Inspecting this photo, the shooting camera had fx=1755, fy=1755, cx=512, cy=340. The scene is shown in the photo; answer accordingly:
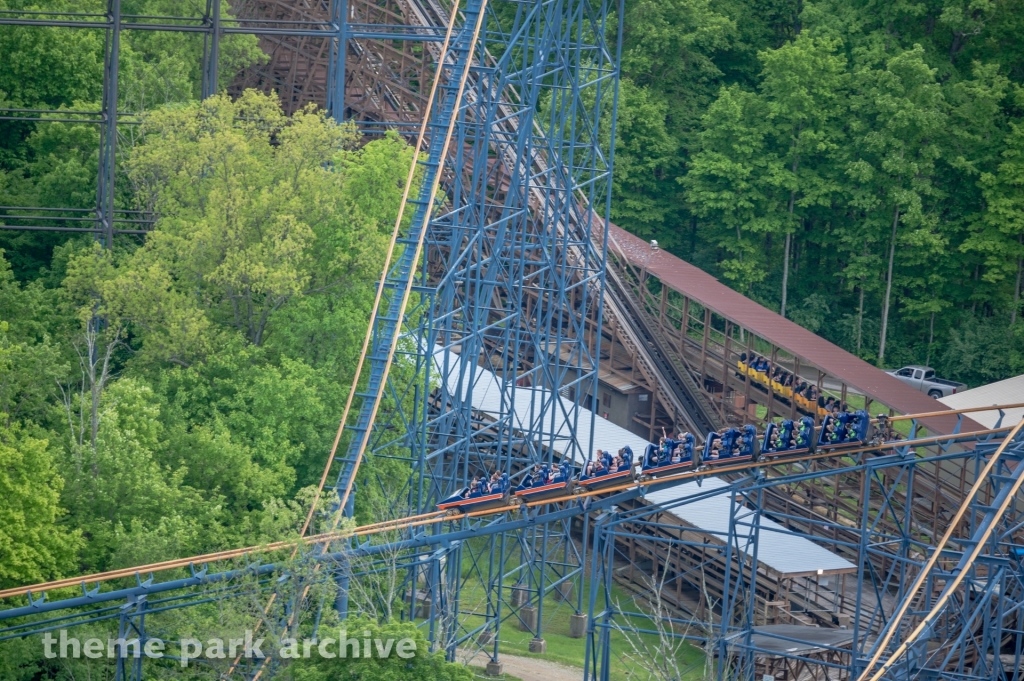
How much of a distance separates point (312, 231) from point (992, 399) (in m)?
18.2

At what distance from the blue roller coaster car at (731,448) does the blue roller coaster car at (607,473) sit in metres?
1.37

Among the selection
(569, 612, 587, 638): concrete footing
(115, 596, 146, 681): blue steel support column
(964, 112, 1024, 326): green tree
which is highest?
(964, 112, 1024, 326): green tree

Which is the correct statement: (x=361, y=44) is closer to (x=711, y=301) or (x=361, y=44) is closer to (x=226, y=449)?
(x=711, y=301)

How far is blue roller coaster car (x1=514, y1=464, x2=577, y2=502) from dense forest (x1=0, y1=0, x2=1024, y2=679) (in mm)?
4316

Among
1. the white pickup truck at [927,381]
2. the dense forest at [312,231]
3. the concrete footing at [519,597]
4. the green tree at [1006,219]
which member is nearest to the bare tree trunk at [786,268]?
the dense forest at [312,231]

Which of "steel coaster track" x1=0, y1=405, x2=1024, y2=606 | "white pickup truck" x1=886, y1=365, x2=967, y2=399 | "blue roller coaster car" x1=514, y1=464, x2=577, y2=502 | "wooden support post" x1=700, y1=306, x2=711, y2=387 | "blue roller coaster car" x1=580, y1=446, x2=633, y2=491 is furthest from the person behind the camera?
"white pickup truck" x1=886, y1=365, x2=967, y2=399

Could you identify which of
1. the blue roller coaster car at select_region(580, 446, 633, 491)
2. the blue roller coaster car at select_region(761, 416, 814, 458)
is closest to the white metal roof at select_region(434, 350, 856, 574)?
the blue roller coaster car at select_region(761, 416, 814, 458)

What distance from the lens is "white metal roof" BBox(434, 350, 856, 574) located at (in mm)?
37312

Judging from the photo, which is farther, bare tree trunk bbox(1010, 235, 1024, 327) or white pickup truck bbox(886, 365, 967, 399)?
bare tree trunk bbox(1010, 235, 1024, 327)

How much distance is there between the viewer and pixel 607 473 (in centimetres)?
3222

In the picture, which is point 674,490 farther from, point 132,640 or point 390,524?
point 132,640

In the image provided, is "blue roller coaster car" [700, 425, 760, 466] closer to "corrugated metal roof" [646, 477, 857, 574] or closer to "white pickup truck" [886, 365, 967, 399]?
"corrugated metal roof" [646, 477, 857, 574]

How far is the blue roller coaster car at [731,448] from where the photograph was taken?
105 feet

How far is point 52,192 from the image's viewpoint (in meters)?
48.6
